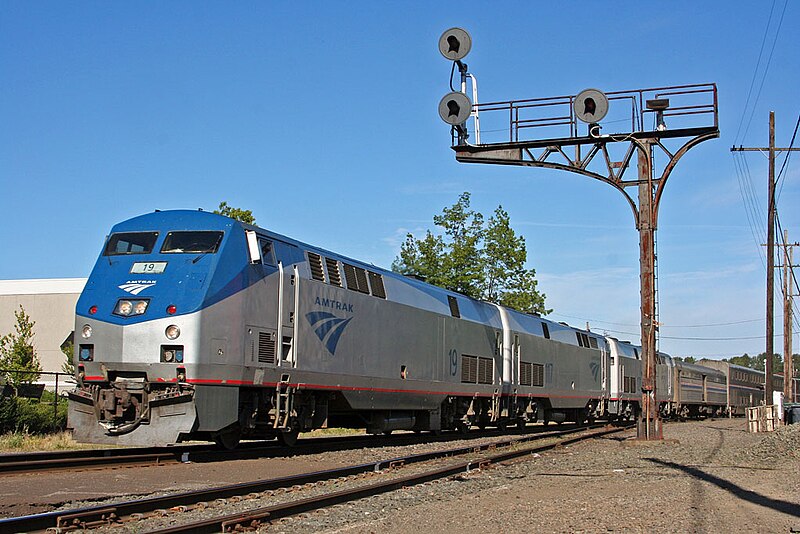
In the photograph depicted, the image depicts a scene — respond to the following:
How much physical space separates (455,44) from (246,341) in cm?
971

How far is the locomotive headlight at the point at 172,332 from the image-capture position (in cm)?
1314

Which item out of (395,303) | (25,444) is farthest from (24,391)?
(395,303)

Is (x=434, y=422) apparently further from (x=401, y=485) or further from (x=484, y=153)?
(x=401, y=485)

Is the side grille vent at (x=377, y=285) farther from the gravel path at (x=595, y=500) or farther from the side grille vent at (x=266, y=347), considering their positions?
the gravel path at (x=595, y=500)

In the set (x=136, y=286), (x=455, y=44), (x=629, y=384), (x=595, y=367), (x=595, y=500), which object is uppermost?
(x=455, y=44)

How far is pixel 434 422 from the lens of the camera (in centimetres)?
2205

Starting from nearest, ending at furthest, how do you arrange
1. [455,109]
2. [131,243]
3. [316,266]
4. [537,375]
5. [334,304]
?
[131,243]
[316,266]
[334,304]
[455,109]
[537,375]

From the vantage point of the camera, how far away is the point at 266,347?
14789 mm

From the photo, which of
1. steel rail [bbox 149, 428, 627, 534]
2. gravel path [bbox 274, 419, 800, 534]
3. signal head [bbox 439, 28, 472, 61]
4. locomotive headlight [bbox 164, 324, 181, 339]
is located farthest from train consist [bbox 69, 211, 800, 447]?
signal head [bbox 439, 28, 472, 61]

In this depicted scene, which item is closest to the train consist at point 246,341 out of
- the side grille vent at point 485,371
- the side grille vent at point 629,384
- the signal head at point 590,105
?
the side grille vent at point 485,371

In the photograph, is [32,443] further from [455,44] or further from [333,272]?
[455,44]

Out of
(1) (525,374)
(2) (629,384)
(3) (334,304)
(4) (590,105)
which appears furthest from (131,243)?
(2) (629,384)

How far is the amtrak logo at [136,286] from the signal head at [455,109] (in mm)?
8978

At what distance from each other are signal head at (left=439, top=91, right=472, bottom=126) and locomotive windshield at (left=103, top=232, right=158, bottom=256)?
8.20 m
